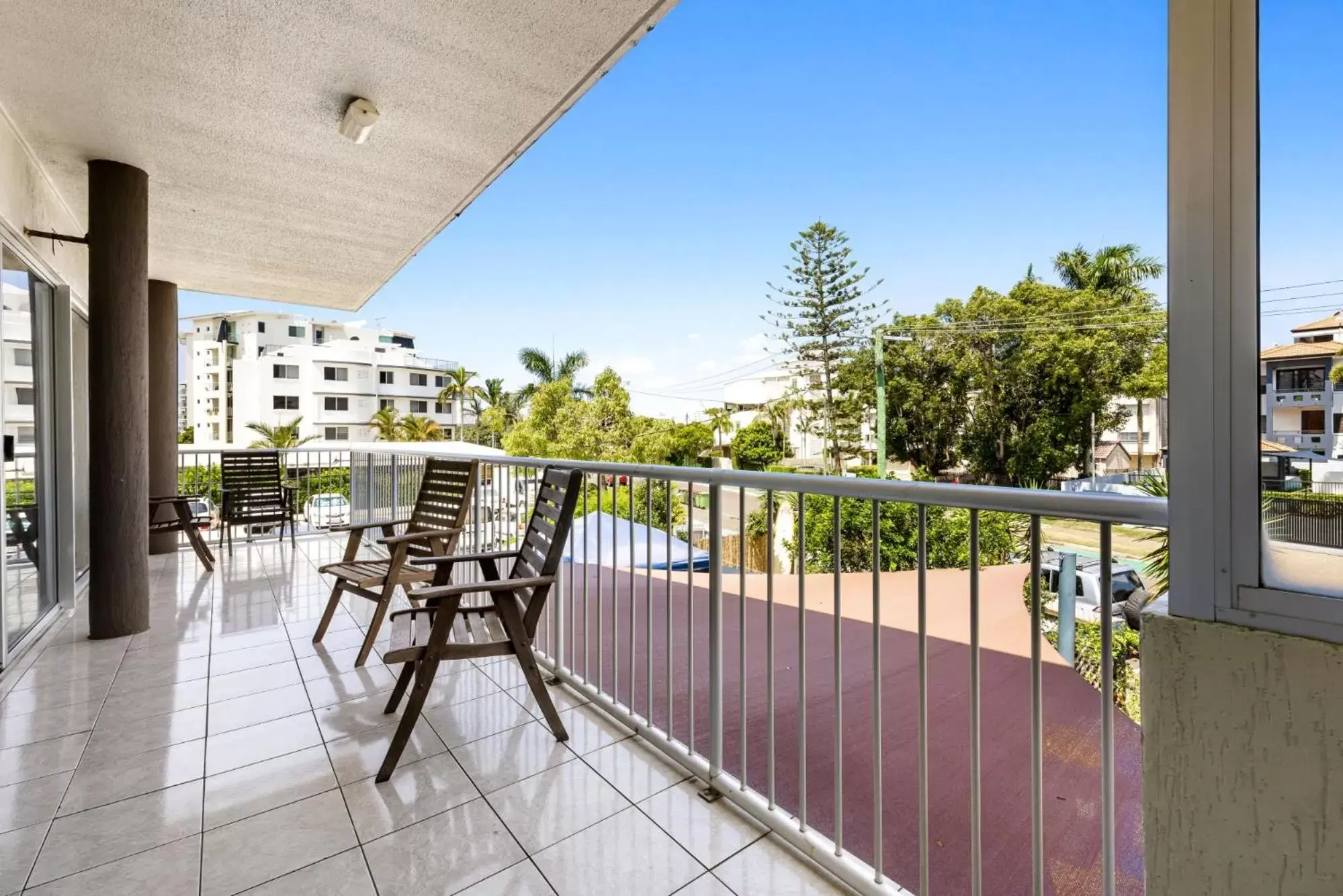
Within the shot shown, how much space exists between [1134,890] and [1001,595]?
4.03m

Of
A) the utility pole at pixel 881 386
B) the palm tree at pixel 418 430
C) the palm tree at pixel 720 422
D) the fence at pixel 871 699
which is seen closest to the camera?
the fence at pixel 871 699

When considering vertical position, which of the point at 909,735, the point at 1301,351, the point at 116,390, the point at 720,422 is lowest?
the point at 909,735

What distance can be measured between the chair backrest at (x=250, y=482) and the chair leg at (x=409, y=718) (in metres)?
4.94

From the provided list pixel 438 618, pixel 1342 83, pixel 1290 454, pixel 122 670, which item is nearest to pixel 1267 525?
pixel 1290 454

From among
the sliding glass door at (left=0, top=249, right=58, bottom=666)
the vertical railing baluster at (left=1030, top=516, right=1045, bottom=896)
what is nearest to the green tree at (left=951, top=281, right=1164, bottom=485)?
the vertical railing baluster at (left=1030, top=516, right=1045, bottom=896)

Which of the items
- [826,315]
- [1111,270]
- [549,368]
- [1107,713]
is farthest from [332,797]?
[1111,270]

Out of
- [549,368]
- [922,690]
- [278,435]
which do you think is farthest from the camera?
[549,368]

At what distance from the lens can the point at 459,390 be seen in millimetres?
36625

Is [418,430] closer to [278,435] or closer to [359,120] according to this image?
[278,435]

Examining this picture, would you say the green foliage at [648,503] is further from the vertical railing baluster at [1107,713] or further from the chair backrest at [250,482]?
the chair backrest at [250,482]

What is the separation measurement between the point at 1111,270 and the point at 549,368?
3097 centimetres

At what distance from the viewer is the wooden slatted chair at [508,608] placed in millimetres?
2064

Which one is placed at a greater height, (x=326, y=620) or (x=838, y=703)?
(x=838, y=703)

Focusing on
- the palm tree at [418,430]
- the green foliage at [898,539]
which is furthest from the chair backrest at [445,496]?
the palm tree at [418,430]
